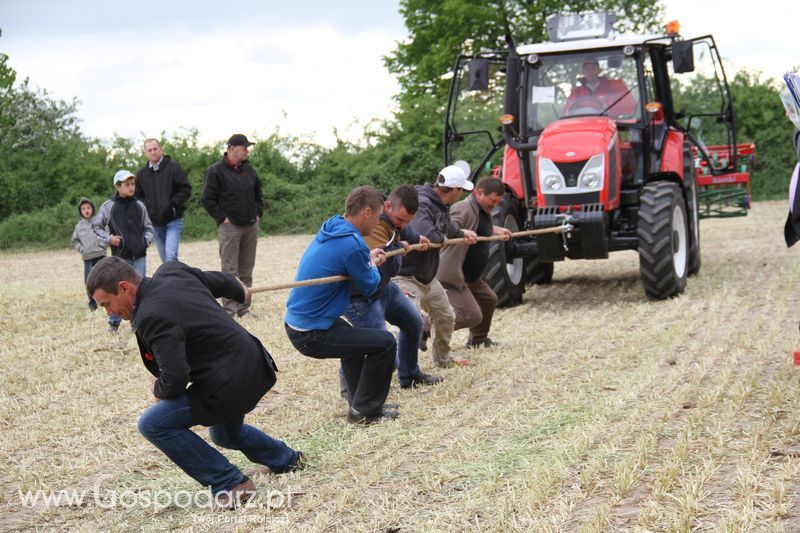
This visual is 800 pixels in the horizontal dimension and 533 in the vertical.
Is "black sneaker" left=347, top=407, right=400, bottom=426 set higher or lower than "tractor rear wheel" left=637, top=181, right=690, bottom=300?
lower

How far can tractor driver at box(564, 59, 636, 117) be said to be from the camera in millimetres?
10703

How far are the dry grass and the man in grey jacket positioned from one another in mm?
376

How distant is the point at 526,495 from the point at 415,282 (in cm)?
293

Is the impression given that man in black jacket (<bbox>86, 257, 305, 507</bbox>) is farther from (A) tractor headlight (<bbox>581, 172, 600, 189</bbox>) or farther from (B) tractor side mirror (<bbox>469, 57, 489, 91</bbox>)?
(B) tractor side mirror (<bbox>469, 57, 489, 91</bbox>)

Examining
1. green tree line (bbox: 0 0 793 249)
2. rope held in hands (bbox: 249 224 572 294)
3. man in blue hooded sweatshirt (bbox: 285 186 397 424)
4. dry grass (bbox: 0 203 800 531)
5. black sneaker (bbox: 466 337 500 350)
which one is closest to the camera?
dry grass (bbox: 0 203 800 531)

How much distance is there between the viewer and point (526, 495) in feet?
14.5

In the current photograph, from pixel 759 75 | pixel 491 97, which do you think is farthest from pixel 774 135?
pixel 491 97

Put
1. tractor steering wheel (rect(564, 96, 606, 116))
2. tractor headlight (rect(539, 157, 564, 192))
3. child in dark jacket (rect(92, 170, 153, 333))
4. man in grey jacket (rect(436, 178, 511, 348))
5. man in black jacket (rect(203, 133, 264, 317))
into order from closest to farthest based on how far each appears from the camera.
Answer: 1. man in grey jacket (rect(436, 178, 511, 348))
2. child in dark jacket (rect(92, 170, 153, 333))
3. tractor headlight (rect(539, 157, 564, 192))
4. man in black jacket (rect(203, 133, 264, 317))
5. tractor steering wheel (rect(564, 96, 606, 116))

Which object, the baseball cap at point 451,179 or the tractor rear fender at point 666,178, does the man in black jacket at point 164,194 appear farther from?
the tractor rear fender at point 666,178

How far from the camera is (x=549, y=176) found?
10.1 m

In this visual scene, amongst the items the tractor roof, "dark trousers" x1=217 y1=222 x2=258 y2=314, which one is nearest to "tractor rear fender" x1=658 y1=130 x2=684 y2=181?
the tractor roof

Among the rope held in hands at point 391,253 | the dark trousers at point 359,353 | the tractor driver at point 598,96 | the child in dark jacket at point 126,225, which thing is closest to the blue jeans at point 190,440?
the rope held in hands at point 391,253

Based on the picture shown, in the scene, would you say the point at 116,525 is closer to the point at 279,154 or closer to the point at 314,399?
the point at 314,399

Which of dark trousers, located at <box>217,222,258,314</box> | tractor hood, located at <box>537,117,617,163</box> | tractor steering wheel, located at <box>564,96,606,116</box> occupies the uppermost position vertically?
tractor steering wheel, located at <box>564,96,606,116</box>
